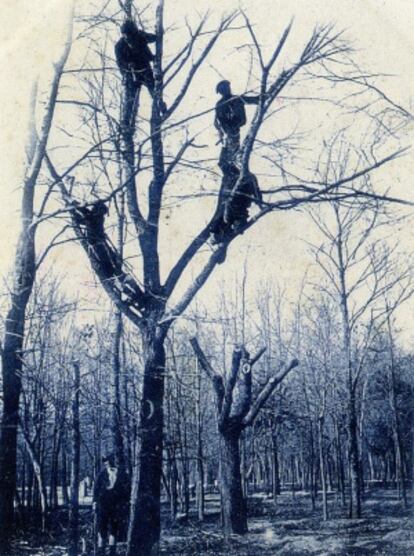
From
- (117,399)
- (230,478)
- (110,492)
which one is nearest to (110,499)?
(110,492)

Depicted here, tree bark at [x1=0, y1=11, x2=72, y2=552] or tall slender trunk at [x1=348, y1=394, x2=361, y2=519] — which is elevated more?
tree bark at [x1=0, y1=11, x2=72, y2=552]

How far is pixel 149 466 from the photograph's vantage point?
19.2ft

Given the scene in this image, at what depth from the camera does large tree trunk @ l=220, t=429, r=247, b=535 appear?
10.3m

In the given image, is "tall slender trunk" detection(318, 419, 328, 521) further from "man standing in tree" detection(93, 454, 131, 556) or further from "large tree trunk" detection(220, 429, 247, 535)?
"man standing in tree" detection(93, 454, 131, 556)

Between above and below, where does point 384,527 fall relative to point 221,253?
below

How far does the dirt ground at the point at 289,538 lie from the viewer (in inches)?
398

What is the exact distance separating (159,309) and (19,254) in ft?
5.55

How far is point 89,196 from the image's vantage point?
257 inches

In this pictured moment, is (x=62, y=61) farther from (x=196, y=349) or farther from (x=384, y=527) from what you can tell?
(x=384, y=527)

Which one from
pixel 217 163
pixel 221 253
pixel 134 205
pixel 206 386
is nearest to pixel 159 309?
pixel 221 253

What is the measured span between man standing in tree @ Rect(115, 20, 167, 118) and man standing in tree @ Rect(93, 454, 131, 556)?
6102 millimetres

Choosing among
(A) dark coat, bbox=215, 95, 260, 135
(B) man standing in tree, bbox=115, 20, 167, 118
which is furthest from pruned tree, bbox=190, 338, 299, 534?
(B) man standing in tree, bbox=115, 20, 167, 118

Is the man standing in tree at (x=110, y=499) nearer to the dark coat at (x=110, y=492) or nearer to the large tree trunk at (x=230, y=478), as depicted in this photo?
the dark coat at (x=110, y=492)

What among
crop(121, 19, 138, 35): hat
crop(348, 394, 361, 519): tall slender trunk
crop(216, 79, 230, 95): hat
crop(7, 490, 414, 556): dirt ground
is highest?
crop(121, 19, 138, 35): hat
